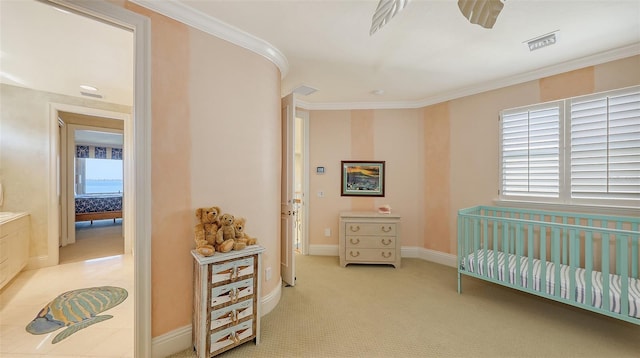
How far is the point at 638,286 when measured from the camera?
2021 mm

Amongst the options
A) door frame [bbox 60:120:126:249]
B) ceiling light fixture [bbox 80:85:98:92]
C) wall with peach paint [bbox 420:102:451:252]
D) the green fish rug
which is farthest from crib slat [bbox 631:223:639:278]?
door frame [bbox 60:120:126:249]

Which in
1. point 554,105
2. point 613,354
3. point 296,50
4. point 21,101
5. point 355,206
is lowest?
point 613,354

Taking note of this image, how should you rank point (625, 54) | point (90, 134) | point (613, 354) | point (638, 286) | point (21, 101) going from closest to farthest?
point (613, 354) < point (638, 286) < point (625, 54) < point (21, 101) < point (90, 134)

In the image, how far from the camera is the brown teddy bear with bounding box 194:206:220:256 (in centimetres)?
181

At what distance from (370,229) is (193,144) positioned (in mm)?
2583

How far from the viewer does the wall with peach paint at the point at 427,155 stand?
10.8 feet

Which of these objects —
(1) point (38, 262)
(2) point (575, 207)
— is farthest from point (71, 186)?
(2) point (575, 207)

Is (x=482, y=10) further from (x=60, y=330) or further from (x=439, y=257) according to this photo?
(x=439, y=257)

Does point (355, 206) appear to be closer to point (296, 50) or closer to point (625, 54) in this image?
point (296, 50)

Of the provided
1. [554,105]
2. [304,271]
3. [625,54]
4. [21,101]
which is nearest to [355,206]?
[304,271]

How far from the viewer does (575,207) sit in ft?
8.66

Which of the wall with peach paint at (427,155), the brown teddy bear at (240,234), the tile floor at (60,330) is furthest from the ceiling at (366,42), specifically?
the tile floor at (60,330)

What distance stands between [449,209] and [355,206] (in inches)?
54.1

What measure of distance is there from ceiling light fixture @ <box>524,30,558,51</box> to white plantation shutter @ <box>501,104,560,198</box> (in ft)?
2.80
